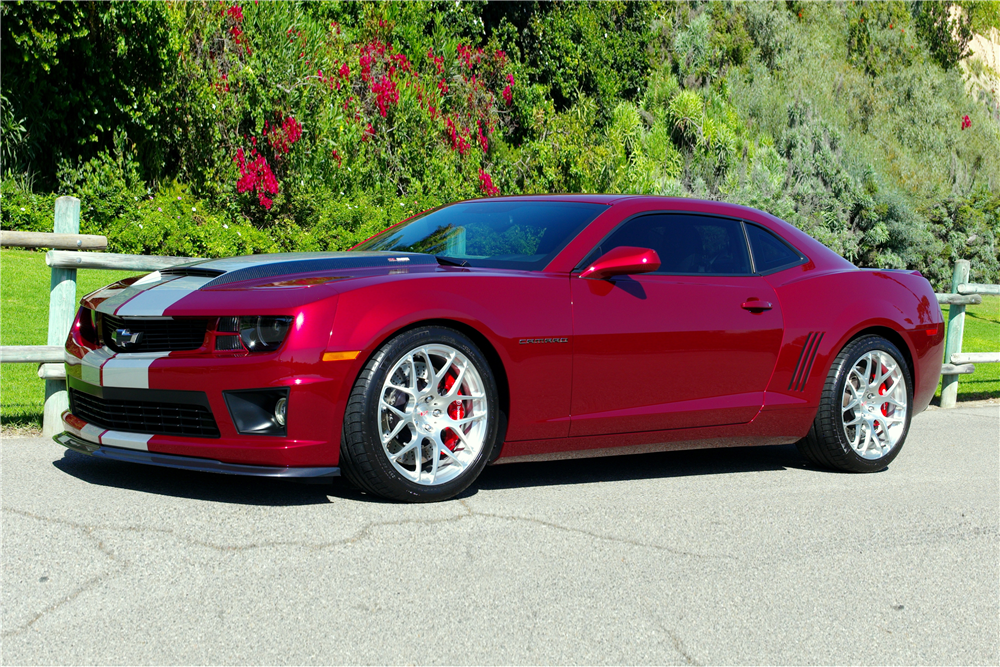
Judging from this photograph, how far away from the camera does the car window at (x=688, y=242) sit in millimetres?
5496

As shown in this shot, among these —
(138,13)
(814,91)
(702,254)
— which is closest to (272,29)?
(138,13)

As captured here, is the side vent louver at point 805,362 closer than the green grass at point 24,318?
Yes

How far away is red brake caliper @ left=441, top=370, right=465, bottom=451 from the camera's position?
4.69 metres

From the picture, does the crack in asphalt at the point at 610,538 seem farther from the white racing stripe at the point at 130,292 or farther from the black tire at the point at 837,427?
the black tire at the point at 837,427

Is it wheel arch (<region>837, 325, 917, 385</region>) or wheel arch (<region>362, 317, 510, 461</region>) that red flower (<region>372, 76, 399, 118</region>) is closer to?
wheel arch (<region>837, 325, 917, 385</region>)

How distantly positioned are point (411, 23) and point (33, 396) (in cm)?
1300

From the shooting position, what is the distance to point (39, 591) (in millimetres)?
3338

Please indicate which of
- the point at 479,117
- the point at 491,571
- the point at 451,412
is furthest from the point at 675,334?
the point at 479,117

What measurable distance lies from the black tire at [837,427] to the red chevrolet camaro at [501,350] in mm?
13

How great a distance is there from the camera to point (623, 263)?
5043 mm

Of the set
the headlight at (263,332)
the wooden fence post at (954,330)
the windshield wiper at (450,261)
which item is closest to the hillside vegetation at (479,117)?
the wooden fence post at (954,330)

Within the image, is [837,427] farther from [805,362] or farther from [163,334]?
[163,334]

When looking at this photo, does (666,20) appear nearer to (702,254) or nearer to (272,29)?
(272,29)

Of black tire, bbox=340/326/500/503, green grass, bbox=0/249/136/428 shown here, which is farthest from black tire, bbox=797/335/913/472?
green grass, bbox=0/249/136/428
